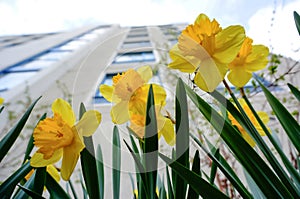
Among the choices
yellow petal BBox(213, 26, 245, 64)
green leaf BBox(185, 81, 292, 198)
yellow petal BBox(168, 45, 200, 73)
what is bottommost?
green leaf BBox(185, 81, 292, 198)

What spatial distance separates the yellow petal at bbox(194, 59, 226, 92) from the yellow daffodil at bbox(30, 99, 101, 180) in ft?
0.33

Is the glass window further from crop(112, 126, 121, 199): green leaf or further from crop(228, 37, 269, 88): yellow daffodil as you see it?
crop(228, 37, 269, 88): yellow daffodil

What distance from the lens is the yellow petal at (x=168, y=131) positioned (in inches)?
9.7

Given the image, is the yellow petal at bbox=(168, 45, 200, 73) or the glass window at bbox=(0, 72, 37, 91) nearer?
the yellow petal at bbox=(168, 45, 200, 73)

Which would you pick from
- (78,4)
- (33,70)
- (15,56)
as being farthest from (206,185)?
(15,56)

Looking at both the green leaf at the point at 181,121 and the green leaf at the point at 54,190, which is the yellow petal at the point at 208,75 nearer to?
the green leaf at the point at 181,121

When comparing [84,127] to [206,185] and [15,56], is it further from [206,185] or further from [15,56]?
[15,56]

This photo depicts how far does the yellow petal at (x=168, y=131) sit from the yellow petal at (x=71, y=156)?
84 mm

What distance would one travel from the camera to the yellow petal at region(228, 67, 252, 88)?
0.83ft

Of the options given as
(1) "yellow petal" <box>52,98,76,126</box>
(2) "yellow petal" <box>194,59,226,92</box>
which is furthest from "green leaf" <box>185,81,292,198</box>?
(1) "yellow petal" <box>52,98,76,126</box>

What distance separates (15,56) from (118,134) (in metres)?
5.60

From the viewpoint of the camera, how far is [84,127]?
0.22 m

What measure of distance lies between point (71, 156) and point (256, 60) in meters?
0.22

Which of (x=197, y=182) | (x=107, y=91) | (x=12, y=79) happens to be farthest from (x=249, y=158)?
(x=12, y=79)
